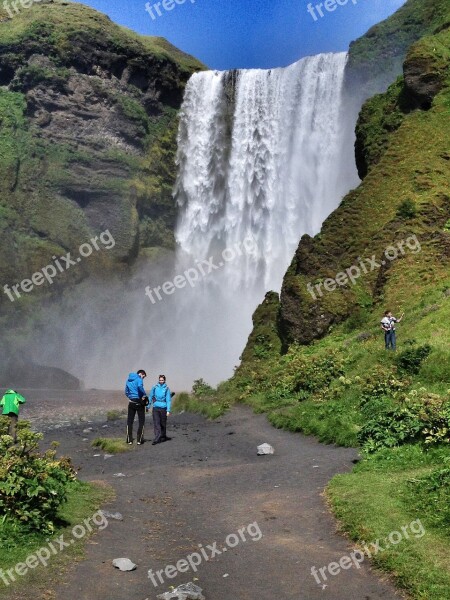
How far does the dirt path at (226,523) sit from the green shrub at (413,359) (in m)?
3.55

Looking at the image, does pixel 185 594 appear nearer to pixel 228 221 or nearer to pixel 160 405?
pixel 160 405

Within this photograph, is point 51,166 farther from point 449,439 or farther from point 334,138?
point 449,439

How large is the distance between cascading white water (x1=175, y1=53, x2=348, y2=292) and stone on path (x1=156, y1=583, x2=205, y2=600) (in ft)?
159

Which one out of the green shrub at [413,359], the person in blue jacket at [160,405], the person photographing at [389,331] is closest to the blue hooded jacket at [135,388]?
the person in blue jacket at [160,405]

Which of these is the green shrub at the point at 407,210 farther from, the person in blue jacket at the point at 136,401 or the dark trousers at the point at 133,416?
the dark trousers at the point at 133,416

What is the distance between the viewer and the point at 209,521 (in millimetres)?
10062

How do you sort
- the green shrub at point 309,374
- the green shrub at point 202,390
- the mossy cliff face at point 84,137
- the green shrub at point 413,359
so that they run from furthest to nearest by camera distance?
the mossy cliff face at point 84,137, the green shrub at point 202,390, the green shrub at point 309,374, the green shrub at point 413,359

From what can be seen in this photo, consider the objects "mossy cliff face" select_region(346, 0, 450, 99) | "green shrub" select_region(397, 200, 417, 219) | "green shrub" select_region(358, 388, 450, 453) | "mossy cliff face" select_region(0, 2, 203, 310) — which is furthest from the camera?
"mossy cliff face" select_region(0, 2, 203, 310)

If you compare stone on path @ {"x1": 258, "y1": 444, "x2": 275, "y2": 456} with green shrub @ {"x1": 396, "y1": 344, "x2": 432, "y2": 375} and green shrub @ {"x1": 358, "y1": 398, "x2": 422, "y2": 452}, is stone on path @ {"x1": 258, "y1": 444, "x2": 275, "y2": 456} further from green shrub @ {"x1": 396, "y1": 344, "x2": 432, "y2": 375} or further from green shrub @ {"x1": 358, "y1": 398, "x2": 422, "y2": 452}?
green shrub @ {"x1": 396, "y1": 344, "x2": 432, "y2": 375}

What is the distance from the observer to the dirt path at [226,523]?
7.33 m

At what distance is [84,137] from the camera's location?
220 ft

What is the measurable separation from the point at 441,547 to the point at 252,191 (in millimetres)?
53129

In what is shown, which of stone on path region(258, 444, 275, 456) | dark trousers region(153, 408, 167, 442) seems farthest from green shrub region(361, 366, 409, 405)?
dark trousers region(153, 408, 167, 442)

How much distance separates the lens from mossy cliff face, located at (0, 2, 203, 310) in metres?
63.9
